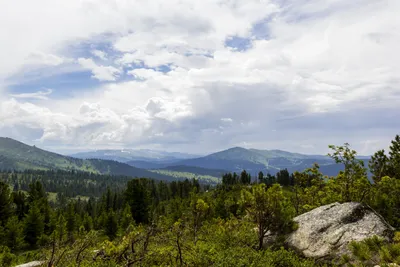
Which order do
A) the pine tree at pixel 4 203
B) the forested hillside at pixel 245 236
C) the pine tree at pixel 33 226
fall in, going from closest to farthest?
1. the forested hillside at pixel 245 236
2. the pine tree at pixel 4 203
3. the pine tree at pixel 33 226

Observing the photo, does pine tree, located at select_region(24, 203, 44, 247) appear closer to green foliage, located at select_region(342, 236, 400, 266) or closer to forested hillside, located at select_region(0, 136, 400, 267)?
forested hillside, located at select_region(0, 136, 400, 267)

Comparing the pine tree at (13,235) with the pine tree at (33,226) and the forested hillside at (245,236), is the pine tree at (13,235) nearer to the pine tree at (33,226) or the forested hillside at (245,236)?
the pine tree at (33,226)

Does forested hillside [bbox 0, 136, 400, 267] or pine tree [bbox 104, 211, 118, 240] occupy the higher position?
Result: forested hillside [bbox 0, 136, 400, 267]

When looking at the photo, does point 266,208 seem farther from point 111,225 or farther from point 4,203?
point 4,203

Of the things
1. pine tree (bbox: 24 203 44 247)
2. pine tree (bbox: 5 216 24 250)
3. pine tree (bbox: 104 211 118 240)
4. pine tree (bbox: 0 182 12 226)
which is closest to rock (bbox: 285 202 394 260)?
pine tree (bbox: 5 216 24 250)

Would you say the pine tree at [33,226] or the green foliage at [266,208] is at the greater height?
the green foliage at [266,208]

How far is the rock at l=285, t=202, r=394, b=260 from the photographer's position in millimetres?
14609

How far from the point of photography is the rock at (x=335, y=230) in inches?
575

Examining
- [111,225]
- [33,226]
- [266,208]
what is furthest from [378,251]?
[33,226]

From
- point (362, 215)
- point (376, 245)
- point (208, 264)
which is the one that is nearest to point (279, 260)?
point (208, 264)

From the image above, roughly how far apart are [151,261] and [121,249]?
5.32 feet

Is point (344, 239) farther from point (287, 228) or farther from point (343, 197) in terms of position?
point (343, 197)

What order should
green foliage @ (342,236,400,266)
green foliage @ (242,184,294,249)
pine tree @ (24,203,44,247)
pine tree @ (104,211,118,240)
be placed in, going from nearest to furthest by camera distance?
green foliage @ (342,236,400,266) < green foliage @ (242,184,294,249) < pine tree @ (24,203,44,247) < pine tree @ (104,211,118,240)

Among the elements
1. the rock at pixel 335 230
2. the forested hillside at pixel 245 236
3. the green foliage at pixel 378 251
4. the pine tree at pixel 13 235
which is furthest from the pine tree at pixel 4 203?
the green foliage at pixel 378 251
